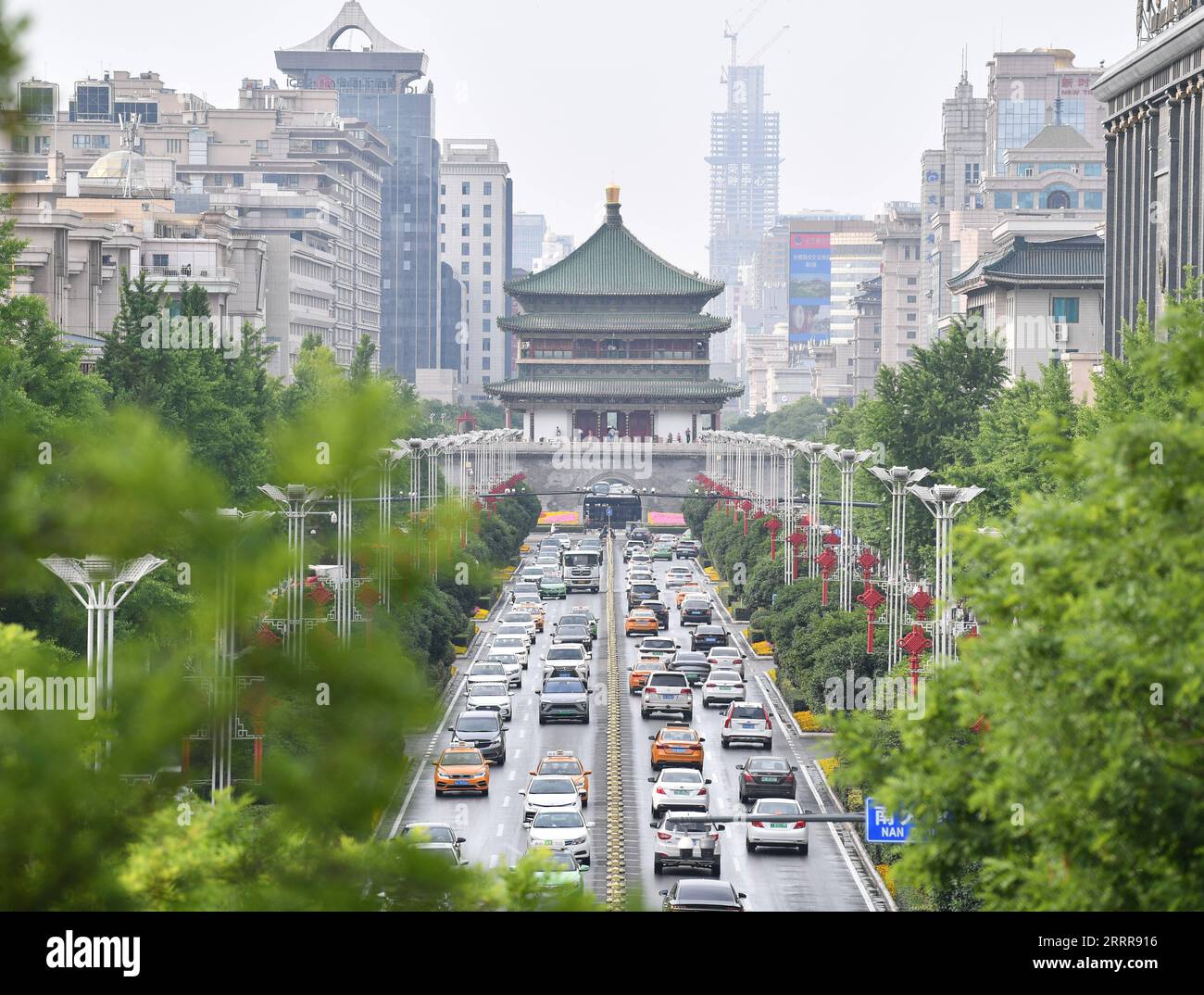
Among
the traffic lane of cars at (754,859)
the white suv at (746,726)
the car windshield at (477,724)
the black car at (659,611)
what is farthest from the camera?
the black car at (659,611)

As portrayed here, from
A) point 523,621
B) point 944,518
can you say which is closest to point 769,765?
point 944,518

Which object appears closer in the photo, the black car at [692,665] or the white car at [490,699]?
the white car at [490,699]

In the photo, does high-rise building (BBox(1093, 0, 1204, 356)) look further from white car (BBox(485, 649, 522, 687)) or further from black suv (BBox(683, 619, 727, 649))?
white car (BBox(485, 649, 522, 687))

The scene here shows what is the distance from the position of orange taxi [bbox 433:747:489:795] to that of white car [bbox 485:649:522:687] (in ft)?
50.0

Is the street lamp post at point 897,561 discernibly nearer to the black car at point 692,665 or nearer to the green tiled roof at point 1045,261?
the black car at point 692,665

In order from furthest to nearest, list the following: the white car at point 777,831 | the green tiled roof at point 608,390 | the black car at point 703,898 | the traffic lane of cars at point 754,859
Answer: the green tiled roof at point 608,390 → the white car at point 777,831 → the traffic lane of cars at point 754,859 → the black car at point 703,898

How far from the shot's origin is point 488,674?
55438 mm

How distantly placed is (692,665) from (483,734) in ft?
47.1


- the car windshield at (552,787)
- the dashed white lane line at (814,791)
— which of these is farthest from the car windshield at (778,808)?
the car windshield at (552,787)

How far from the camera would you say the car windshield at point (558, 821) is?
33.8m

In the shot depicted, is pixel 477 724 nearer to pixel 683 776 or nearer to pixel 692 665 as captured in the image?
pixel 683 776

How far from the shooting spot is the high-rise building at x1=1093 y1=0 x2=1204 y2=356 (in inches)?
2603

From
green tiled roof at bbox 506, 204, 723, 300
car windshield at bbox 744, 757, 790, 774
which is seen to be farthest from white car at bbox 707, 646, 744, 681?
green tiled roof at bbox 506, 204, 723, 300
